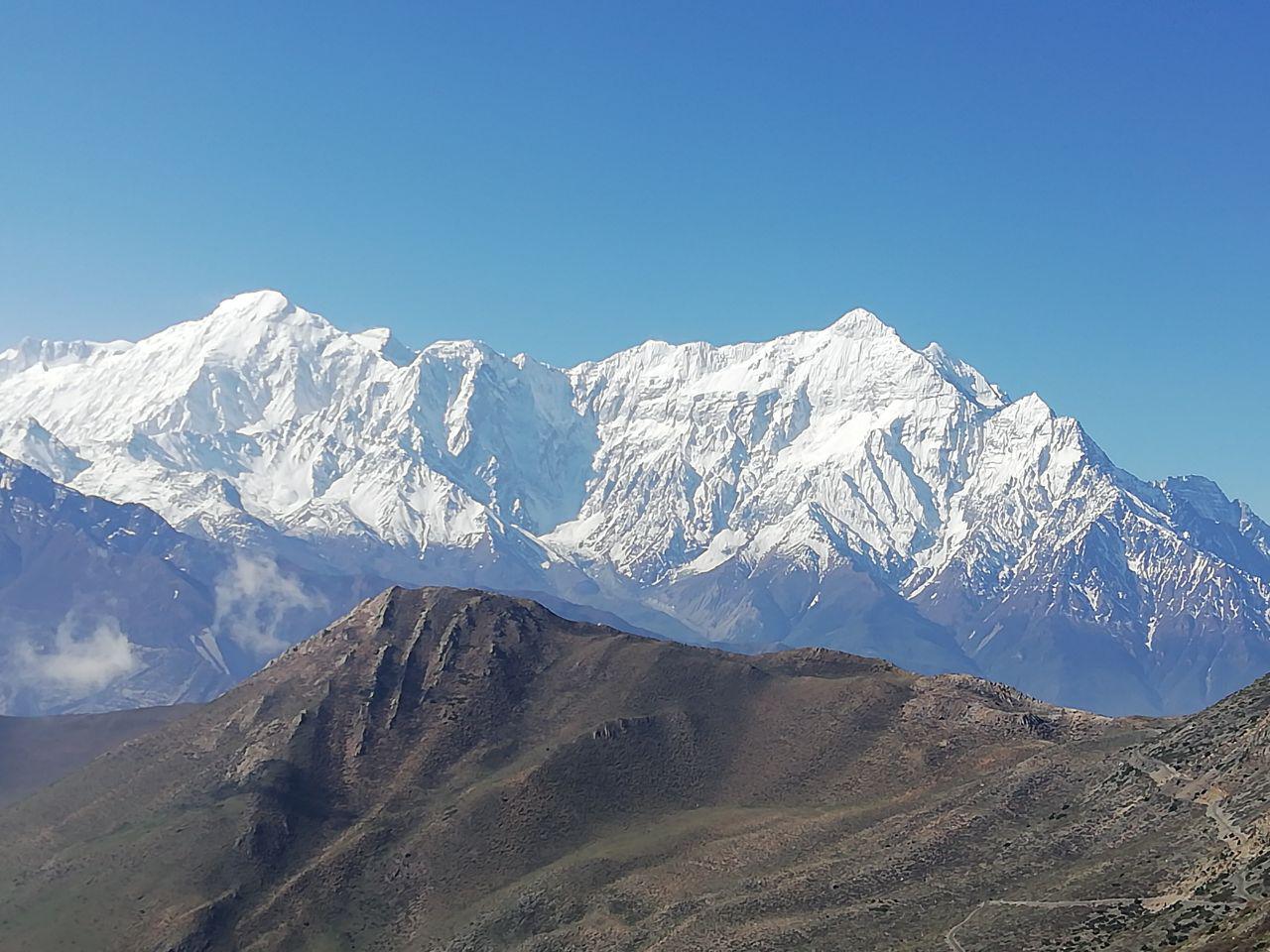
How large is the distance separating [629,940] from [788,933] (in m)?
26.0

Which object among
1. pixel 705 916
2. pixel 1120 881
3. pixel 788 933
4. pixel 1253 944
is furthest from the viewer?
pixel 705 916

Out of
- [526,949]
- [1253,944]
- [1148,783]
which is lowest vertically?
[526,949]

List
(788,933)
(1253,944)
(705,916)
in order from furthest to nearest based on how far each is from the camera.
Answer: (705,916), (788,933), (1253,944)

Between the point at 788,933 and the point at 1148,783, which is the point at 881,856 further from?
the point at 1148,783

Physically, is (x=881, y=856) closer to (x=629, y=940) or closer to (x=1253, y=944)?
(x=629, y=940)

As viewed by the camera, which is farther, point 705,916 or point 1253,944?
point 705,916

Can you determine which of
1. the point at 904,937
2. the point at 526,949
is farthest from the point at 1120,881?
the point at 526,949

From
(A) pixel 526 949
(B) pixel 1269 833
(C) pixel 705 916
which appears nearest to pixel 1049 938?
(B) pixel 1269 833

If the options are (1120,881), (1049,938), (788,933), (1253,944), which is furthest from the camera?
(788,933)

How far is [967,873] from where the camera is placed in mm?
185750

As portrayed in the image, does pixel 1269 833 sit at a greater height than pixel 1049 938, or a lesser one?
greater

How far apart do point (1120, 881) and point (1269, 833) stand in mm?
18898

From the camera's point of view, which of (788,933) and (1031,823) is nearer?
(788,933)

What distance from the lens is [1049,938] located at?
511 ft
